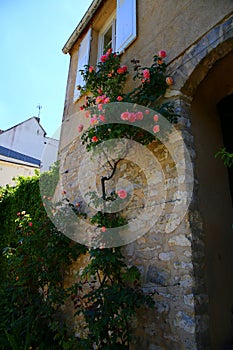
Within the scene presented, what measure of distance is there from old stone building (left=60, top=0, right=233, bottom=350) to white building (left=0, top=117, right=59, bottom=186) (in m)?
8.91

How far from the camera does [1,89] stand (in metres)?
7.39

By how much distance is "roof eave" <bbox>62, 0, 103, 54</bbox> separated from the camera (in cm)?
496

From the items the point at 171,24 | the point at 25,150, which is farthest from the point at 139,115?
the point at 25,150

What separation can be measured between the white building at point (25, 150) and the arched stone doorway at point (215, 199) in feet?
29.6

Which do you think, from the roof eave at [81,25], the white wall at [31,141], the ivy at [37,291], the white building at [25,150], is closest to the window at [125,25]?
the roof eave at [81,25]

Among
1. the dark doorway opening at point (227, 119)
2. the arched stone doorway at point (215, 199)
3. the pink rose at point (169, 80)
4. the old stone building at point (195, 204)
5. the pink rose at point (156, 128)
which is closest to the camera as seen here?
the old stone building at point (195, 204)

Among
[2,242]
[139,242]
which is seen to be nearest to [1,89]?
[2,242]

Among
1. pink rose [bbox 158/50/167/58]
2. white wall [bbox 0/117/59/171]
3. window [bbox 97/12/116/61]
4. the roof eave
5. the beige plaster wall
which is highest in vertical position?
white wall [bbox 0/117/59/171]

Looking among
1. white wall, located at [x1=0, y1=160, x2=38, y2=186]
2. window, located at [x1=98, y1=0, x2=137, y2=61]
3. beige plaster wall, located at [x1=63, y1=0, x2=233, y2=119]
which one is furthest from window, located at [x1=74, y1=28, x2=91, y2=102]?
white wall, located at [x1=0, y1=160, x2=38, y2=186]

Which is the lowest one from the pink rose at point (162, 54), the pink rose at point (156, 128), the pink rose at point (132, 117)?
the pink rose at point (156, 128)

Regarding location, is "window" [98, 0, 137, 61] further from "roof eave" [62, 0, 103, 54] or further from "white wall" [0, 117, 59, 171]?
"white wall" [0, 117, 59, 171]

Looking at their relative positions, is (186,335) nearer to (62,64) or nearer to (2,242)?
(2,242)

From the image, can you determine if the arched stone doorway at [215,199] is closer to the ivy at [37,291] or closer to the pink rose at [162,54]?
the pink rose at [162,54]

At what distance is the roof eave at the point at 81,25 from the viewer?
496cm
